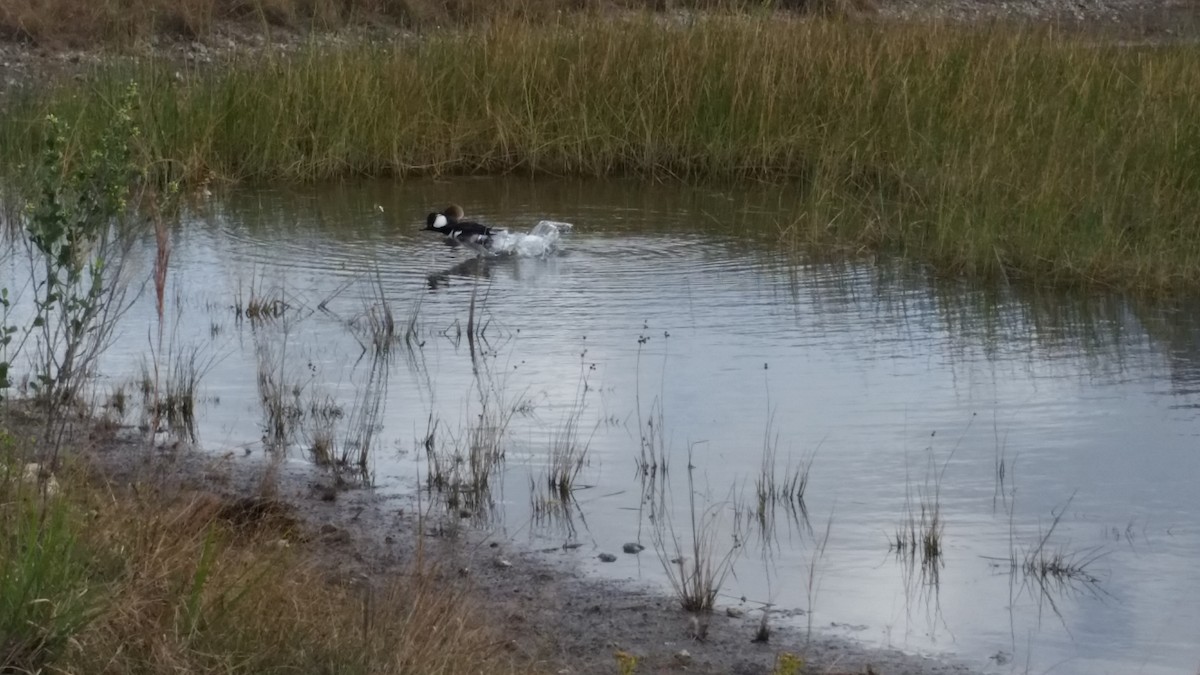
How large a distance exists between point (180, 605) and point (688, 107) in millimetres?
8474

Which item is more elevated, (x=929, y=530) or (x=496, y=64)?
(x=496, y=64)

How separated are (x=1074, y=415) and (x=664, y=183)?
562 centimetres

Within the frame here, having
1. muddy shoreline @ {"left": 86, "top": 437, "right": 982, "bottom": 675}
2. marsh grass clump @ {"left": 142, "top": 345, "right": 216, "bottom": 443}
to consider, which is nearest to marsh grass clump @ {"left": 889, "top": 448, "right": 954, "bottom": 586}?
muddy shoreline @ {"left": 86, "top": 437, "right": 982, "bottom": 675}

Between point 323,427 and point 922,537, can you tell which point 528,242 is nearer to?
point 323,427

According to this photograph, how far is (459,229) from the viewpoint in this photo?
909 centimetres

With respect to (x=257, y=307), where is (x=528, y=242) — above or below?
above

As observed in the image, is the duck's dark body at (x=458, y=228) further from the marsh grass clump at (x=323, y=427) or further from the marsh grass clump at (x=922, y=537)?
the marsh grass clump at (x=922, y=537)

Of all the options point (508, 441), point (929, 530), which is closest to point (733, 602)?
point (929, 530)

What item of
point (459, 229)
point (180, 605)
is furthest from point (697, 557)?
point (459, 229)

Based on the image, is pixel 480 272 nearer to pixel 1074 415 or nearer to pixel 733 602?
pixel 1074 415

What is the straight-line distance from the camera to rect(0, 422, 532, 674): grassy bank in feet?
10.5

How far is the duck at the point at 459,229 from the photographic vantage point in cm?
899

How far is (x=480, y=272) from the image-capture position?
348 inches

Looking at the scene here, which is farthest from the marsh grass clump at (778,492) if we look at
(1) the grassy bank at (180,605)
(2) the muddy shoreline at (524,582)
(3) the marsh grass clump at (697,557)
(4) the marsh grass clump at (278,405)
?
(4) the marsh grass clump at (278,405)
